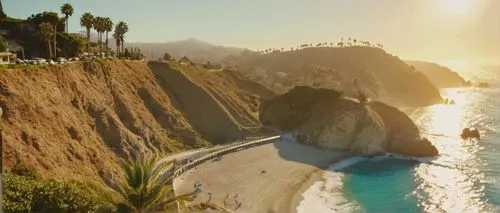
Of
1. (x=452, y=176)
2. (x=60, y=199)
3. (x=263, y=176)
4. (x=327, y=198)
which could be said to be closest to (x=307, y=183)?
(x=263, y=176)

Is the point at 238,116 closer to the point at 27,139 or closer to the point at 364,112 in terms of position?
the point at 364,112

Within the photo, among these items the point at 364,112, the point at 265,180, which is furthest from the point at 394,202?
the point at 364,112

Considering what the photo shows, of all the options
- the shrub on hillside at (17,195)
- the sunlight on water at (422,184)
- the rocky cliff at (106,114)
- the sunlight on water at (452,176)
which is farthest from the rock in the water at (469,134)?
the shrub on hillside at (17,195)

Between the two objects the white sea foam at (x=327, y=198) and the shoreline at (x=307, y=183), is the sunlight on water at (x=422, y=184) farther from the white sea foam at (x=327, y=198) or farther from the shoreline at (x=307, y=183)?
the shoreline at (x=307, y=183)

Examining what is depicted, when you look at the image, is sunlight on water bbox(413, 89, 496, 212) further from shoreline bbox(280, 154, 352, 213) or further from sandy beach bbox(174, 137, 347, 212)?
sandy beach bbox(174, 137, 347, 212)

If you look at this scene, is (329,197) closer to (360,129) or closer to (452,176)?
(452,176)
